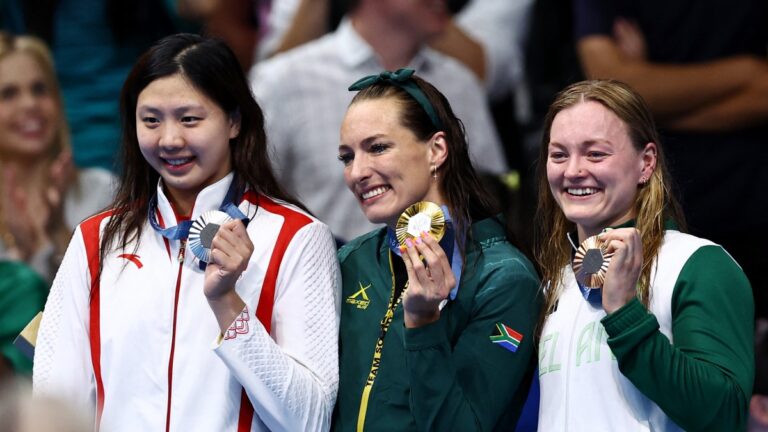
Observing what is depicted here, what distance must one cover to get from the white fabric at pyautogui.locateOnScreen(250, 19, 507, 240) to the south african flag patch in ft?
7.59

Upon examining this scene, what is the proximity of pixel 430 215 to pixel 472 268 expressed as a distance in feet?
0.75

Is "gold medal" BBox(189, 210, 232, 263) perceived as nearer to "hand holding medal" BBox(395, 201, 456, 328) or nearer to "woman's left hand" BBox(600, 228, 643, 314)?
"hand holding medal" BBox(395, 201, 456, 328)

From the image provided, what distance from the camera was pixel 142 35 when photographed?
629 cm

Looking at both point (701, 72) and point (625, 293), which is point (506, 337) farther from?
point (701, 72)

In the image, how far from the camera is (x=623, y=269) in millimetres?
2975

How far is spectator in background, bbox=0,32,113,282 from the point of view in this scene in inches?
247

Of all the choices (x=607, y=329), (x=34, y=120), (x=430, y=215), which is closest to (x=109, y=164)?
(x=34, y=120)

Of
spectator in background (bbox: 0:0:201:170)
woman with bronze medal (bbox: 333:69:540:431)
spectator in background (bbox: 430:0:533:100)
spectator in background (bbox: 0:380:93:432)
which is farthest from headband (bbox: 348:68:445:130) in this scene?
spectator in background (bbox: 0:0:201:170)

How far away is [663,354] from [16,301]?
3.35m

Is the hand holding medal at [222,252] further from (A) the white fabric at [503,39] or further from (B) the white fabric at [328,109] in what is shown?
(A) the white fabric at [503,39]

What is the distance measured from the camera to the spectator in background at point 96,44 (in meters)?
6.29

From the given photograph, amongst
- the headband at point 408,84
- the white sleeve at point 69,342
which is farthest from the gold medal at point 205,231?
the headband at point 408,84

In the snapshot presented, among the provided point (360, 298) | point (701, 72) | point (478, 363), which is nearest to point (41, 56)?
point (701, 72)

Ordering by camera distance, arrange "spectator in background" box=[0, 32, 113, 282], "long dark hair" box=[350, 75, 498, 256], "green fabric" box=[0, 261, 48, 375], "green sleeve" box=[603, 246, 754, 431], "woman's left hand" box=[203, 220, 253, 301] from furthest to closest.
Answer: "spectator in background" box=[0, 32, 113, 282]
"green fabric" box=[0, 261, 48, 375]
"long dark hair" box=[350, 75, 498, 256]
"woman's left hand" box=[203, 220, 253, 301]
"green sleeve" box=[603, 246, 754, 431]
